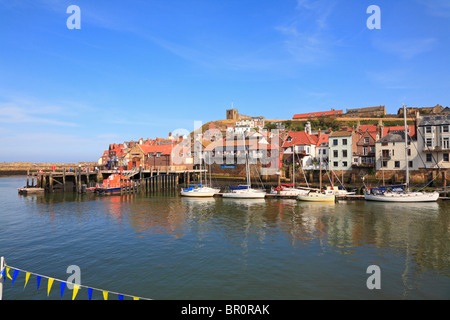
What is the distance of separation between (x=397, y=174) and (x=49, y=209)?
203ft

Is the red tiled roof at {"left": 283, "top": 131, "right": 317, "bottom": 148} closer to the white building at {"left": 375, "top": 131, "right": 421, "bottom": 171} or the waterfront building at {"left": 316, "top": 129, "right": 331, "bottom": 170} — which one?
the waterfront building at {"left": 316, "top": 129, "right": 331, "bottom": 170}

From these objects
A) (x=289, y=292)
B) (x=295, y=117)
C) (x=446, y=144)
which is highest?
(x=295, y=117)

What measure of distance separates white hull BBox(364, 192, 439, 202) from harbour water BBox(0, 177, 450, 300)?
11.2 ft

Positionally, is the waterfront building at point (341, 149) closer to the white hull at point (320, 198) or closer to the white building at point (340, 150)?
the white building at point (340, 150)

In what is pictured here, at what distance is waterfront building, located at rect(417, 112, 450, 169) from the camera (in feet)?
171

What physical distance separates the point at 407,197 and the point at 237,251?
3405 cm

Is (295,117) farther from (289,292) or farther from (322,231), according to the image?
(289,292)

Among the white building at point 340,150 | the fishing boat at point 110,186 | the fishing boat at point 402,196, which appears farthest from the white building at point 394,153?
the fishing boat at point 110,186

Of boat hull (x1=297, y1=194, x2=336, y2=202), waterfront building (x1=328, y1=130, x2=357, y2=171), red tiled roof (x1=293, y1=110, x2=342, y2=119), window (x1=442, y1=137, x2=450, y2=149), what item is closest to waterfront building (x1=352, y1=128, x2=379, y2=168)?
waterfront building (x1=328, y1=130, x2=357, y2=171)

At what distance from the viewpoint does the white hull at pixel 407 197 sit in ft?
137
